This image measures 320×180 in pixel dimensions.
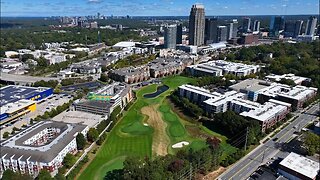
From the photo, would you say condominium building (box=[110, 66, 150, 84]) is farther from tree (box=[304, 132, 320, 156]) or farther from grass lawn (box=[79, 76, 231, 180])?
tree (box=[304, 132, 320, 156])

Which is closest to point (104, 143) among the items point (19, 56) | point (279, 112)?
point (279, 112)

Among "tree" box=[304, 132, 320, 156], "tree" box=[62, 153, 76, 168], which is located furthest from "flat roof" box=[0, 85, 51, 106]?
"tree" box=[304, 132, 320, 156]

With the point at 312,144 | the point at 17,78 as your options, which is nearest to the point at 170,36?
the point at 17,78

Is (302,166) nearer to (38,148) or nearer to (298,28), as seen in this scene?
(38,148)

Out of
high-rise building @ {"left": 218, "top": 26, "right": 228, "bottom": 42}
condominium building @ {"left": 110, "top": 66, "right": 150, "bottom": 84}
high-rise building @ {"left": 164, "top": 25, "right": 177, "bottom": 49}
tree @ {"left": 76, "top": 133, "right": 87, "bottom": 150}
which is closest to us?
tree @ {"left": 76, "top": 133, "right": 87, "bottom": 150}

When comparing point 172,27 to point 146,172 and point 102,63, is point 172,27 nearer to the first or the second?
point 102,63

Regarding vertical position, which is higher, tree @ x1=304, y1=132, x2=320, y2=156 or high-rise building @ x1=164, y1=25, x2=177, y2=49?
high-rise building @ x1=164, y1=25, x2=177, y2=49
